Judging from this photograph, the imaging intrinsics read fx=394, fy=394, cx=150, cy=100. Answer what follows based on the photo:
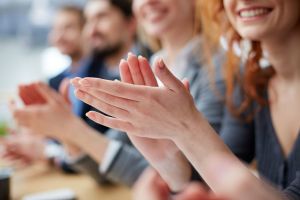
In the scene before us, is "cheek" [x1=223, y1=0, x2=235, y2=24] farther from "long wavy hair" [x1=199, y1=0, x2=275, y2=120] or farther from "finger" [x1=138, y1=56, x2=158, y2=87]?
"finger" [x1=138, y1=56, x2=158, y2=87]

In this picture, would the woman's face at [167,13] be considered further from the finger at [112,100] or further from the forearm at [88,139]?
the finger at [112,100]

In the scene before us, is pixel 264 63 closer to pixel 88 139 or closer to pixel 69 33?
pixel 88 139

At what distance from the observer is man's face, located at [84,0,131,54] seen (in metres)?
2.03

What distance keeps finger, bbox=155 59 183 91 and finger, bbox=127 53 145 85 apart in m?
0.05

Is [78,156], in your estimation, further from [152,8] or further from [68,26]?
[68,26]

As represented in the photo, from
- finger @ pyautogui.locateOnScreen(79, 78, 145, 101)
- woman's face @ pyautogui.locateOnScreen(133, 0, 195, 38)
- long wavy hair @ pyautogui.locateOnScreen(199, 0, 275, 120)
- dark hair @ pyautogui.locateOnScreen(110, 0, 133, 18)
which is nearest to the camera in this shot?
finger @ pyautogui.locateOnScreen(79, 78, 145, 101)

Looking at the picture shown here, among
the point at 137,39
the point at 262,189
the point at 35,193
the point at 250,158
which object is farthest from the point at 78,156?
the point at 137,39

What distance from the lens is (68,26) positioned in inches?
99.3

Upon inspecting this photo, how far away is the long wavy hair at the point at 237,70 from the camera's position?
39.3 inches

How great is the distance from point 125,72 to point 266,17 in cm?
37

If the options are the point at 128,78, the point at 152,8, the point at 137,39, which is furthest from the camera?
the point at 137,39

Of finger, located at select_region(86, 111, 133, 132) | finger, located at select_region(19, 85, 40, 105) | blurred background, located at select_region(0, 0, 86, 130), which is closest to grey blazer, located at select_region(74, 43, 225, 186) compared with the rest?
finger, located at select_region(19, 85, 40, 105)

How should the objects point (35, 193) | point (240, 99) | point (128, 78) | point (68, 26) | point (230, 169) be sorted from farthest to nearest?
point (68, 26), point (35, 193), point (240, 99), point (128, 78), point (230, 169)

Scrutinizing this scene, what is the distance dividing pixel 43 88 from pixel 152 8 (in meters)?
0.47
